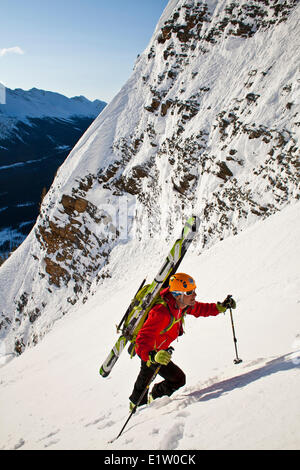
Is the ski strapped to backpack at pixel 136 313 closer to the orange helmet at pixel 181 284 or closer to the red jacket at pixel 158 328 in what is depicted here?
the red jacket at pixel 158 328

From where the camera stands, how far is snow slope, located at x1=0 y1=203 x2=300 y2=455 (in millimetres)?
2621

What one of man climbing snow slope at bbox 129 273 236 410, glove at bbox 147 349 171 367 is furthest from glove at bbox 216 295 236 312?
glove at bbox 147 349 171 367

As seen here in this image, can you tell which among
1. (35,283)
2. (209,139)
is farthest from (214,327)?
(35,283)

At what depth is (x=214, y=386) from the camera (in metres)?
3.95

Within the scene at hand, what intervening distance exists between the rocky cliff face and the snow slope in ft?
20.4

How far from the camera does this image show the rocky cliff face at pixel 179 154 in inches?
711

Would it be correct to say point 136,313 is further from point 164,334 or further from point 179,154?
point 179,154

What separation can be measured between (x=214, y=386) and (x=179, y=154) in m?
24.8

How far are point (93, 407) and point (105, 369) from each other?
1.27m

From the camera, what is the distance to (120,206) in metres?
34.5

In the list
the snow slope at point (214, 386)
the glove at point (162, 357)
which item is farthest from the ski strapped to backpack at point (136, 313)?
the snow slope at point (214, 386)

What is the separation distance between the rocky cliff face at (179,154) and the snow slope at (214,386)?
20.4ft

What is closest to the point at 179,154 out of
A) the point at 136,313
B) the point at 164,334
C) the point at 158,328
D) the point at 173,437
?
the point at 136,313
